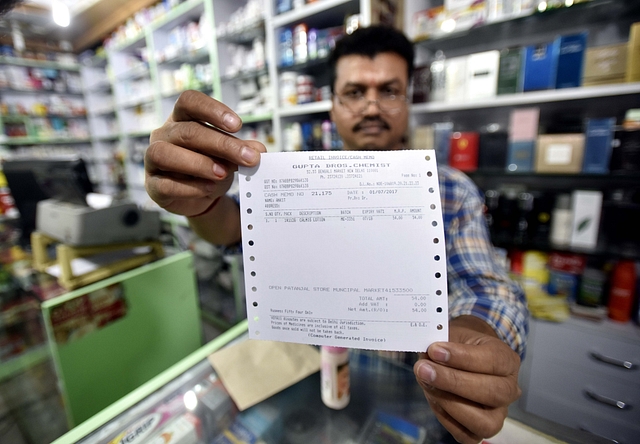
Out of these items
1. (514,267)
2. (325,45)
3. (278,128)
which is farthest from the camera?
(278,128)

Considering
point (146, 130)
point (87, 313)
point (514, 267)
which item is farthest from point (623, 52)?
point (146, 130)

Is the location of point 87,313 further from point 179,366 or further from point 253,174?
point 253,174

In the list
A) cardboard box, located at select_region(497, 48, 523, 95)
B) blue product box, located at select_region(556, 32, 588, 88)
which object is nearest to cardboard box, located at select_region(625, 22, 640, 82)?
blue product box, located at select_region(556, 32, 588, 88)

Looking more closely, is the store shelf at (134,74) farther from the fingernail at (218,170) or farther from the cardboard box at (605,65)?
the cardboard box at (605,65)

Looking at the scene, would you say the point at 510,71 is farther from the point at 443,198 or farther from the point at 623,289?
the point at 623,289

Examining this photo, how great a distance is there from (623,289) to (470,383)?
1.38 meters

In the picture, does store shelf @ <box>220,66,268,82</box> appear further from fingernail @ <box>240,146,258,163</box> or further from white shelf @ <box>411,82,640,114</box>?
fingernail @ <box>240,146,258,163</box>

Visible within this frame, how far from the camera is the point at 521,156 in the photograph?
56.4 inches

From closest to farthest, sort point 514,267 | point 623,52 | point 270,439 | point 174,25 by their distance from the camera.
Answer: point 270,439
point 623,52
point 514,267
point 174,25

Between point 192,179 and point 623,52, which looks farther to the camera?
point 623,52

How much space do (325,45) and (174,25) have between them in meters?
1.90

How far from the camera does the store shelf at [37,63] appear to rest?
370cm

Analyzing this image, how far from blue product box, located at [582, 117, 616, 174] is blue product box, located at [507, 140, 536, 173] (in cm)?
19

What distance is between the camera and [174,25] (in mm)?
2854
